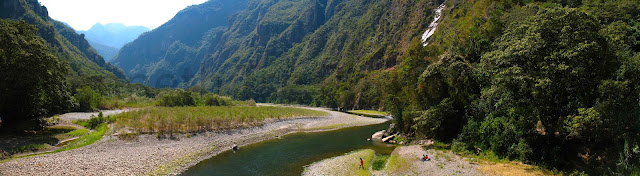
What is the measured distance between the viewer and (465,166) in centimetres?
2016

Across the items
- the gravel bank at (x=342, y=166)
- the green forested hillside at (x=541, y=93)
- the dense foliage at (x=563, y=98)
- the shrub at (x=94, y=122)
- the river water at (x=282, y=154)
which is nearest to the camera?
the dense foliage at (x=563, y=98)

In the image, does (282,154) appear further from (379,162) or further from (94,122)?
(94,122)

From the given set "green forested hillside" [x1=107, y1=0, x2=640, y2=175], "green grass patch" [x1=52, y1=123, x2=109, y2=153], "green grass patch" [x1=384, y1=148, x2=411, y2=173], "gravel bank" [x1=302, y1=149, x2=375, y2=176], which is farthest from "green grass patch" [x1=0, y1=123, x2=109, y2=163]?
"green forested hillside" [x1=107, y1=0, x2=640, y2=175]

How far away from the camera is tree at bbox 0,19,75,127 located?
25734mm

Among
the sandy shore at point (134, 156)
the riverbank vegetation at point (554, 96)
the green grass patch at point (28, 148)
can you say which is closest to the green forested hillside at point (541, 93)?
the riverbank vegetation at point (554, 96)

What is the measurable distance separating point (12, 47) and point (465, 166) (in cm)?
3916

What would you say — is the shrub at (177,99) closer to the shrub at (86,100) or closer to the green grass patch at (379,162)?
the shrub at (86,100)

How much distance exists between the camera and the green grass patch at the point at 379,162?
870 inches

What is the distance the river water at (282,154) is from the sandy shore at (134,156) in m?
1.89

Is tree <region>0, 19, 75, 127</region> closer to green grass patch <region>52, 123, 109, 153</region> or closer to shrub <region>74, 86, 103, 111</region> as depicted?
green grass patch <region>52, 123, 109, 153</region>

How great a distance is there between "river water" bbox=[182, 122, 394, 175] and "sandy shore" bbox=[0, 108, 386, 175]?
6.21ft

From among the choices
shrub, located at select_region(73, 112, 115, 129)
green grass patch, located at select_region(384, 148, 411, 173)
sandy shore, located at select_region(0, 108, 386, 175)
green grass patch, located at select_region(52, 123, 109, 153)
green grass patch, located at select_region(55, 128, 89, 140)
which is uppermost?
shrub, located at select_region(73, 112, 115, 129)

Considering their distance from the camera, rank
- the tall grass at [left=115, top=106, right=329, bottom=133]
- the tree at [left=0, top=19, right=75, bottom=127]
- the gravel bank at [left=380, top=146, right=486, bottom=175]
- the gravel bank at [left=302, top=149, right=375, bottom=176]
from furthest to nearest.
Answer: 1. the tall grass at [left=115, top=106, right=329, bottom=133]
2. the tree at [left=0, top=19, right=75, bottom=127]
3. the gravel bank at [left=302, top=149, right=375, bottom=176]
4. the gravel bank at [left=380, top=146, right=486, bottom=175]

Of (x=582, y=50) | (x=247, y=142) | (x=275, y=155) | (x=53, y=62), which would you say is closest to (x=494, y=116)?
(x=582, y=50)
